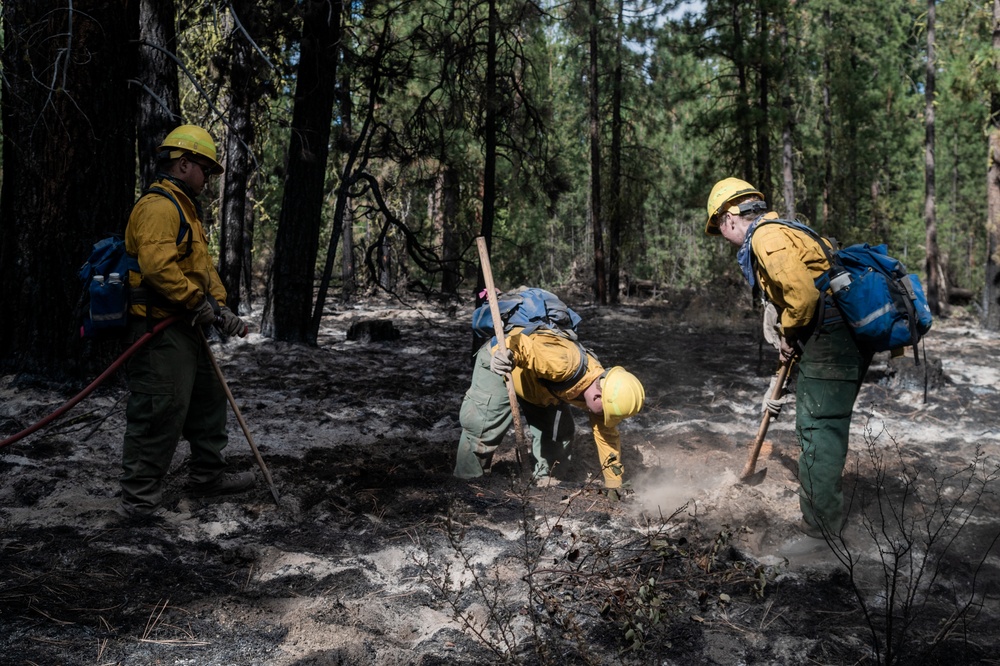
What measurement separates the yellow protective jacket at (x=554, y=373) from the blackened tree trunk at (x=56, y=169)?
11.5 ft

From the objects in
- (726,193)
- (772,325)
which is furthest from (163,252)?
(772,325)

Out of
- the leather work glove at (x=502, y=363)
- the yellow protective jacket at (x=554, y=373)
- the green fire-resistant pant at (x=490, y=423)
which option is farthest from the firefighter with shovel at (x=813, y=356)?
the green fire-resistant pant at (x=490, y=423)

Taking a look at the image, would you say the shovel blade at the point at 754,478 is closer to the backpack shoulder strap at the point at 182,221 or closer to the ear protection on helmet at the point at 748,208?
the ear protection on helmet at the point at 748,208

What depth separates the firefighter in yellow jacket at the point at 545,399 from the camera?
4699 millimetres

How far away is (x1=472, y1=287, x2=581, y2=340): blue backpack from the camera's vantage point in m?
5.01

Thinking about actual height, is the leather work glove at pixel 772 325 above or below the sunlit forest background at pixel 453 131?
below

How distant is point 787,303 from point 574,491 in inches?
72.3

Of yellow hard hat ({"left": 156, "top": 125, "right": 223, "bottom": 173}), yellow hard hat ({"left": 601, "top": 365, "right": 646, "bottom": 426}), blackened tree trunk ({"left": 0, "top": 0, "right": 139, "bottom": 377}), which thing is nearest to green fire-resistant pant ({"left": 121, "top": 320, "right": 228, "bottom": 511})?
yellow hard hat ({"left": 156, "top": 125, "right": 223, "bottom": 173})

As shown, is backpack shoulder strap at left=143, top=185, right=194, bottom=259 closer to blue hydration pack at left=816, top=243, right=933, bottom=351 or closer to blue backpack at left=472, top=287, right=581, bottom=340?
blue backpack at left=472, top=287, right=581, bottom=340

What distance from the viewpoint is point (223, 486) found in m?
4.56

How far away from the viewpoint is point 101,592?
323cm

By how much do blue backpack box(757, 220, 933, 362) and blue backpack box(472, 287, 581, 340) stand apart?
4.78ft

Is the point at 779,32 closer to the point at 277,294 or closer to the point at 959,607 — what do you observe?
the point at 277,294

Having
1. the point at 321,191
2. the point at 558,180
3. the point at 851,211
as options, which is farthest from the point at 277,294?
the point at 851,211
